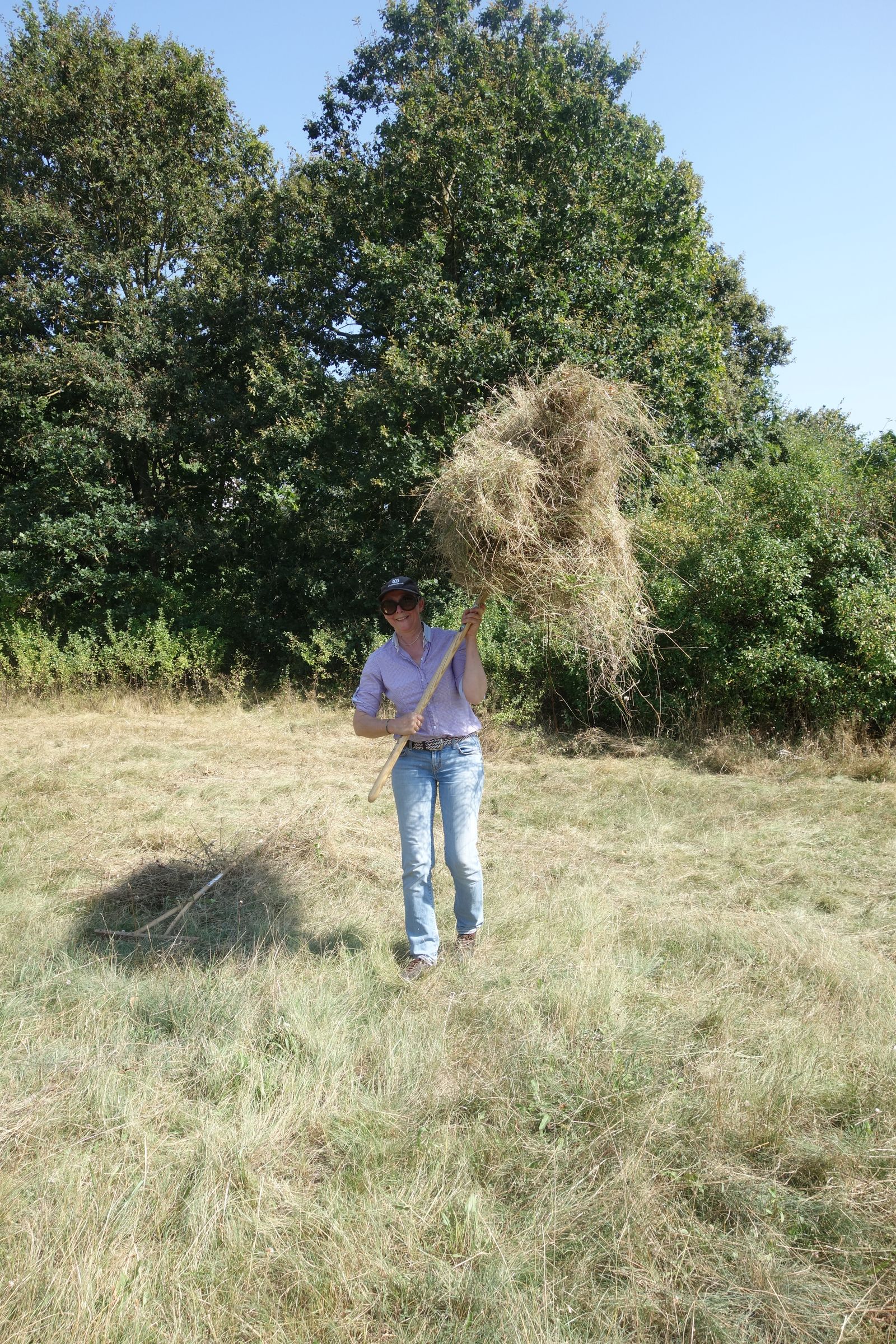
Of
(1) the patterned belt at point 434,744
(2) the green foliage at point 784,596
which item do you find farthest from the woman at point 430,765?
(2) the green foliage at point 784,596

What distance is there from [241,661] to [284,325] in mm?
5636

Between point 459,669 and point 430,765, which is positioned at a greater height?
point 459,669

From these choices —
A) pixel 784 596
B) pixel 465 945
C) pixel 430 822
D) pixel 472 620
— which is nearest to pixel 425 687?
pixel 472 620

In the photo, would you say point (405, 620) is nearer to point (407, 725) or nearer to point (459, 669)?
point (459, 669)

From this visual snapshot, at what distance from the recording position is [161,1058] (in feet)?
10.0

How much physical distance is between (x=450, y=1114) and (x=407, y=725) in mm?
1600

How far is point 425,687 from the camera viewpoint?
4.02 m

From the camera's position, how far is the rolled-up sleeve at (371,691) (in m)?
4.05

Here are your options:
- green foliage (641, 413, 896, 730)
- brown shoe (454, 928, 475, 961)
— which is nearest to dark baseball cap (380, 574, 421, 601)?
brown shoe (454, 928, 475, 961)

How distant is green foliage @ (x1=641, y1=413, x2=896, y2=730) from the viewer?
28.8 ft

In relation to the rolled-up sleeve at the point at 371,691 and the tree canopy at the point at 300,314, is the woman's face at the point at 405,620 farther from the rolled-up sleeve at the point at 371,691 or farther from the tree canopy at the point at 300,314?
the tree canopy at the point at 300,314

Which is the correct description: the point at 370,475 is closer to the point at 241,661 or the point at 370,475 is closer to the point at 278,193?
the point at 241,661

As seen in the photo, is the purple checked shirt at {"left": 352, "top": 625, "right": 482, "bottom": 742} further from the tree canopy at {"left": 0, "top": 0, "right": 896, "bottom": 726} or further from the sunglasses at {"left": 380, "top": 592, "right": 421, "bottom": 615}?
the tree canopy at {"left": 0, "top": 0, "right": 896, "bottom": 726}

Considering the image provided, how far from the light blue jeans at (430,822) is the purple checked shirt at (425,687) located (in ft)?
0.32
